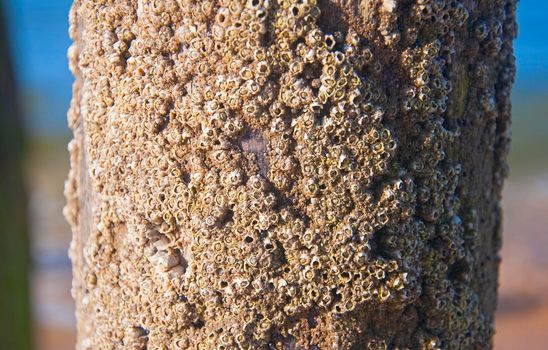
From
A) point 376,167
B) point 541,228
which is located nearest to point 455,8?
point 376,167

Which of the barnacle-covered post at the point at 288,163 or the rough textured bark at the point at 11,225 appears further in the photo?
the rough textured bark at the point at 11,225

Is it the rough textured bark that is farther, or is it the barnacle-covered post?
the rough textured bark

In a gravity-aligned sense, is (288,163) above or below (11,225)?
below

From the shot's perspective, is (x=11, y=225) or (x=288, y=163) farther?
(x=11, y=225)
